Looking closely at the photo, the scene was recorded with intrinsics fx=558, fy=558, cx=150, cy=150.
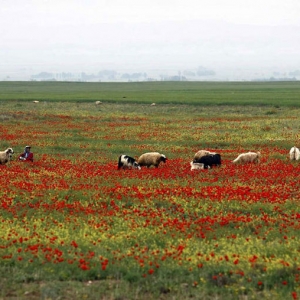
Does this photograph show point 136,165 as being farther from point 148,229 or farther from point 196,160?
point 148,229

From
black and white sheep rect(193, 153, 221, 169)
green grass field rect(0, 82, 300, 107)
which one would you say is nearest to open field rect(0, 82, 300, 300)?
black and white sheep rect(193, 153, 221, 169)

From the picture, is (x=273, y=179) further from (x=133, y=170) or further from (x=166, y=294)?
(x=166, y=294)

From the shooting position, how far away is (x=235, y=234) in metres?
15.5

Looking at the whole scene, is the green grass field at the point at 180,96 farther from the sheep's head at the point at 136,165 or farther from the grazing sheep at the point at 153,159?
the sheep's head at the point at 136,165

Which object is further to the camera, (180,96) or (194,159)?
(180,96)

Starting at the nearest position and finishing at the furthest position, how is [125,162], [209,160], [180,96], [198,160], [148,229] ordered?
[148,229]
[125,162]
[209,160]
[198,160]
[180,96]

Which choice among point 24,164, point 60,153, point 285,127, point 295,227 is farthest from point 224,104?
point 295,227

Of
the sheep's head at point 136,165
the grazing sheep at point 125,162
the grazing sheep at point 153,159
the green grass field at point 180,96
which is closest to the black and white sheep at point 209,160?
the grazing sheep at point 153,159

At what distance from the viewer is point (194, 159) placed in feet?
92.8

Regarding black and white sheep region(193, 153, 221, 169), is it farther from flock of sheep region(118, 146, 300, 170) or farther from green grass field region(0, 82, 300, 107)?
green grass field region(0, 82, 300, 107)

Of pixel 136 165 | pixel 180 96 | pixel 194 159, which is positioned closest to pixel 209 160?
pixel 194 159

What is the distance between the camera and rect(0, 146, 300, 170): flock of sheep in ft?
88.6

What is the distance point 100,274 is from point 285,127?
38.9m

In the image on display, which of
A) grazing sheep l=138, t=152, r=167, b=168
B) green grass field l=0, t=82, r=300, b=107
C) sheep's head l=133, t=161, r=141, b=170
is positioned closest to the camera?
sheep's head l=133, t=161, r=141, b=170
